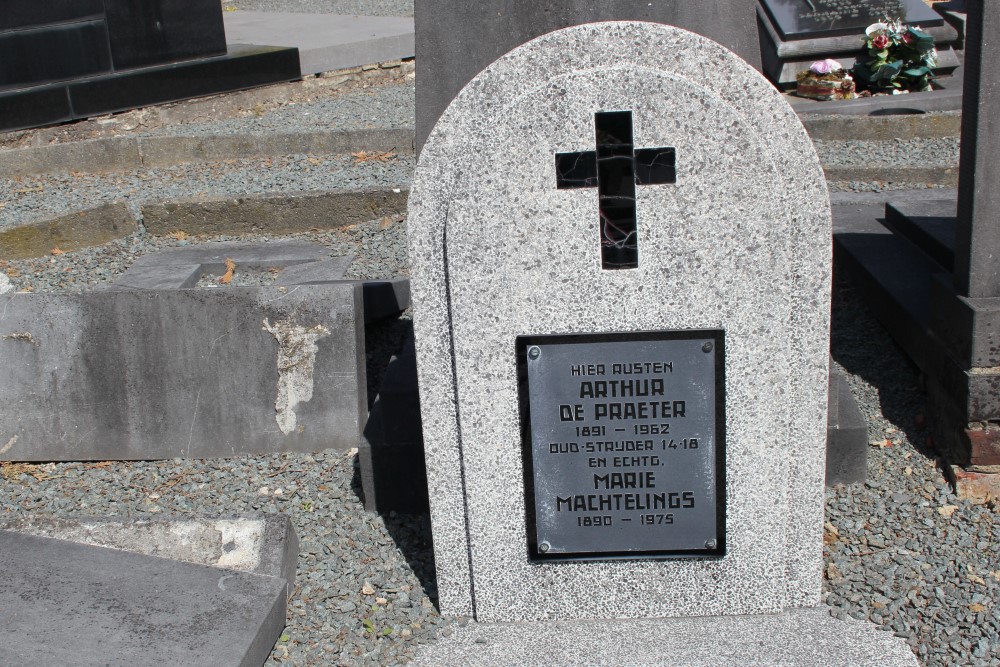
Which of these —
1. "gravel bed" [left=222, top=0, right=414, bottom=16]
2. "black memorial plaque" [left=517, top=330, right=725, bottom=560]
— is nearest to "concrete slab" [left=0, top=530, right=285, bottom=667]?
"black memorial plaque" [left=517, top=330, right=725, bottom=560]

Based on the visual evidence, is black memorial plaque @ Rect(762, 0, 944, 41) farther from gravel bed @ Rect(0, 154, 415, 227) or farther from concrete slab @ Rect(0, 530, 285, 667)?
concrete slab @ Rect(0, 530, 285, 667)

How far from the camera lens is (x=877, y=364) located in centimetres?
425

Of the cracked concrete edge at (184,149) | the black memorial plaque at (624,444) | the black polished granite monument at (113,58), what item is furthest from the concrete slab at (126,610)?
the black polished granite monument at (113,58)

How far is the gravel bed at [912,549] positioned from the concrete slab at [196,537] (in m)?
1.59

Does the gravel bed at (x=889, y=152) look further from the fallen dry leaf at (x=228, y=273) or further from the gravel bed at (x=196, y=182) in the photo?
the fallen dry leaf at (x=228, y=273)

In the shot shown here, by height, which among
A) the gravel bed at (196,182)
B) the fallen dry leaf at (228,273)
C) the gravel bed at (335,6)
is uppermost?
the gravel bed at (335,6)

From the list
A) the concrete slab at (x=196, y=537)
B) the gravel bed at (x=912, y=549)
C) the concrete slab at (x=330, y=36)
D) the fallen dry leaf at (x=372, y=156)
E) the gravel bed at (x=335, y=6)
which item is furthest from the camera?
the gravel bed at (x=335, y=6)

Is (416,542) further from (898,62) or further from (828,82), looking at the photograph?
(898,62)

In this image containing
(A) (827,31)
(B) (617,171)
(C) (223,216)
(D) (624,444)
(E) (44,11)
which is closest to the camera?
(B) (617,171)

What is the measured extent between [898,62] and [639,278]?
819 centimetres

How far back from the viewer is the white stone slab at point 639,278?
2398 mm

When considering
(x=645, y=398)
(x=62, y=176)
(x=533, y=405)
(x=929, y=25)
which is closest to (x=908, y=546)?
(x=645, y=398)

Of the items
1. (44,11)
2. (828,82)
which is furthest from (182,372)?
(828,82)

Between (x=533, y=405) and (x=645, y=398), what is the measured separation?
29 centimetres
